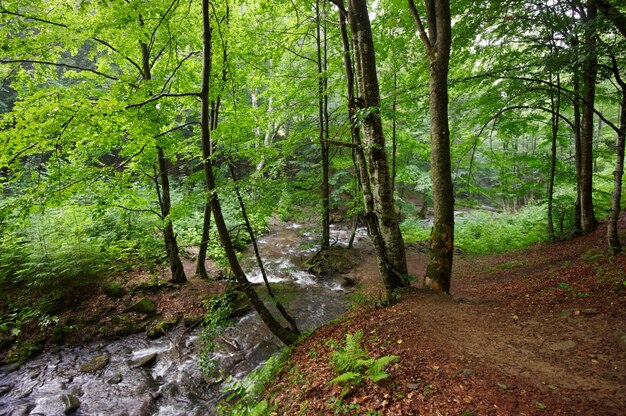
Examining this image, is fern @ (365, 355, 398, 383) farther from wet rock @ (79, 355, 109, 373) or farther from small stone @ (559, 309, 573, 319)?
wet rock @ (79, 355, 109, 373)

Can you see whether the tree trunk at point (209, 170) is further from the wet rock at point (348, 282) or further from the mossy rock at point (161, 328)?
the wet rock at point (348, 282)

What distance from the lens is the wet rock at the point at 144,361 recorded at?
667 cm

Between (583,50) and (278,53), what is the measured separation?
8.00 meters

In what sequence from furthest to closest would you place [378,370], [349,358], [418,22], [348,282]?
[348,282] → [418,22] → [349,358] → [378,370]

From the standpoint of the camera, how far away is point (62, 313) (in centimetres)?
786

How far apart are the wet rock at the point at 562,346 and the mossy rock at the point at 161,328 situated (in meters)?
8.31

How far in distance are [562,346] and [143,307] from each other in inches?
376

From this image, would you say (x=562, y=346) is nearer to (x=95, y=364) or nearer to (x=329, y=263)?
(x=95, y=364)

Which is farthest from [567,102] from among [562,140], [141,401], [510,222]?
[141,401]

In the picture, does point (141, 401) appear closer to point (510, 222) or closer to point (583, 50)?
point (583, 50)

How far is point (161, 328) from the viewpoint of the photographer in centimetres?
780

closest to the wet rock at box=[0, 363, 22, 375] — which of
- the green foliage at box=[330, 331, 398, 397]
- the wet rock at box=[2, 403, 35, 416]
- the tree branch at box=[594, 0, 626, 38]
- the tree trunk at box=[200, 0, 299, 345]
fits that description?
the wet rock at box=[2, 403, 35, 416]

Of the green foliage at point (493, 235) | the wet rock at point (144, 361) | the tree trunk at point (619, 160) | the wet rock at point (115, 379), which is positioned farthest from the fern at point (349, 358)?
the green foliage at point (493, 235)

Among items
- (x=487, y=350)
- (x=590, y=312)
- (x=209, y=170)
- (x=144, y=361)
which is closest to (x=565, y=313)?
(x=590, y=312)
